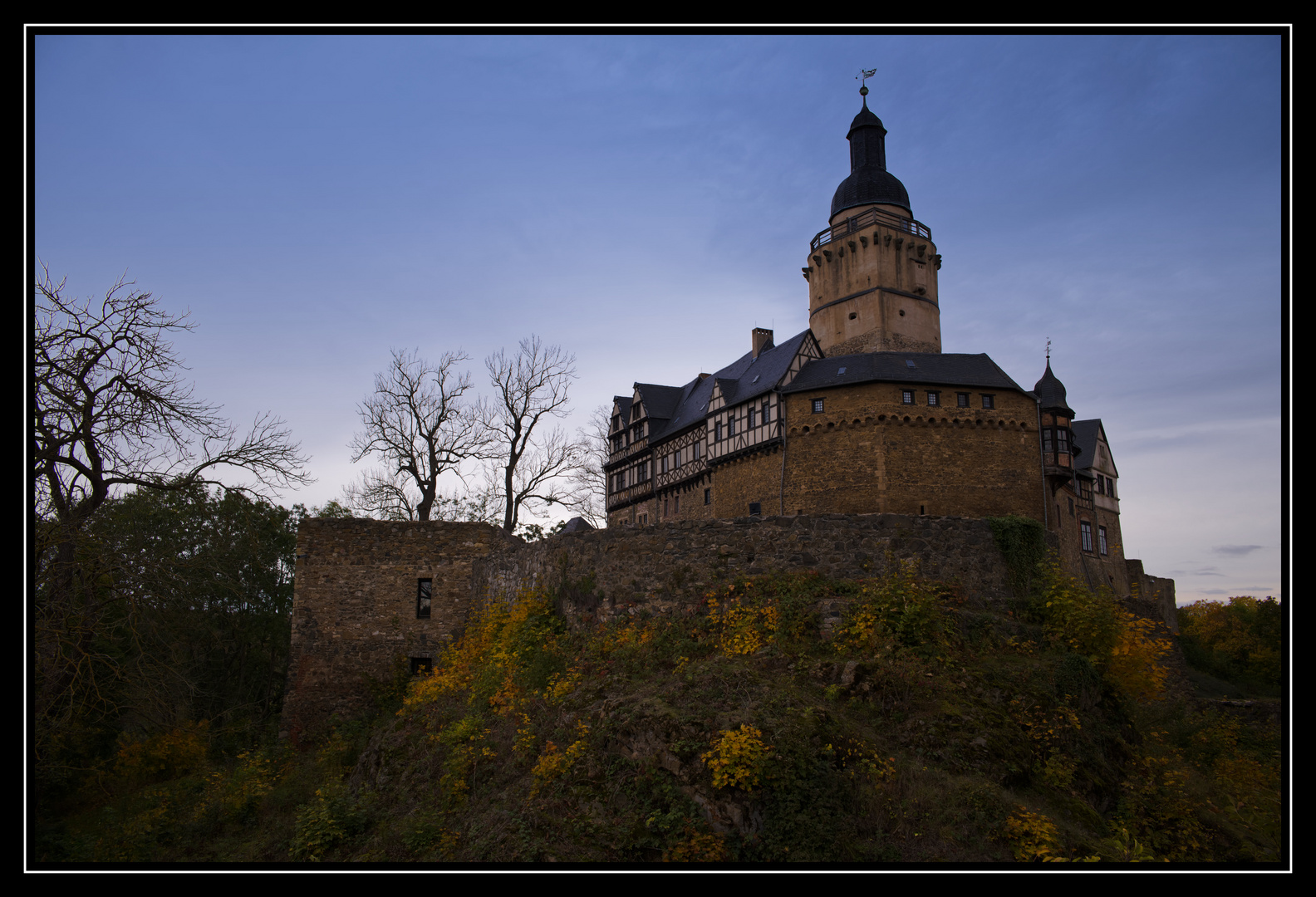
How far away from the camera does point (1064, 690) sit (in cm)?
1234

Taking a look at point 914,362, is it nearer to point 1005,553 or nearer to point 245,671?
point 1005,553

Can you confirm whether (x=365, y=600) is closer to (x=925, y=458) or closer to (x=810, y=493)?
(x=810, y=493)

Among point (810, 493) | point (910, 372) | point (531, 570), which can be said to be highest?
point (910, 372)

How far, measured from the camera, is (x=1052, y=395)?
2847 centimetres

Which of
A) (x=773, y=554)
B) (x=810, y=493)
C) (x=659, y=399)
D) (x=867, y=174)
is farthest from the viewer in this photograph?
(x=659, y=399)

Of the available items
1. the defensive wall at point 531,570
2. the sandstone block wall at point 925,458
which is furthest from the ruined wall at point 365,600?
the sandstone block wall at point 925,458

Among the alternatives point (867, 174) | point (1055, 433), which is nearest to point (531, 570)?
point (1055, 433)

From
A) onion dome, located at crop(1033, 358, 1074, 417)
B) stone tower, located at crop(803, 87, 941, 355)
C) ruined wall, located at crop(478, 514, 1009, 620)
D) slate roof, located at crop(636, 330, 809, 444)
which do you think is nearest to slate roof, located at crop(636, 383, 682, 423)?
slate roof, located at crop(636, 330, 809, 444)

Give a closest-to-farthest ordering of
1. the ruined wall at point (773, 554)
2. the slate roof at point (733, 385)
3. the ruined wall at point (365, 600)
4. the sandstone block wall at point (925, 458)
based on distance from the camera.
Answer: the ruined wall at point (773, 554) < the ruined wall at point (365, 600) < the sandstone block wall at point (925, 458) < the slate roof at point (733, 385)

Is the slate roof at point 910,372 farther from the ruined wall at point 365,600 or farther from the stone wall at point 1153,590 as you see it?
the stone wall at point 1153,590

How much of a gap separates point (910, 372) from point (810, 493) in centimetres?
545

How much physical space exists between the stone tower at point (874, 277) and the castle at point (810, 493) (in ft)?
0.29

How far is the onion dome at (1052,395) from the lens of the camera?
1115 inches
